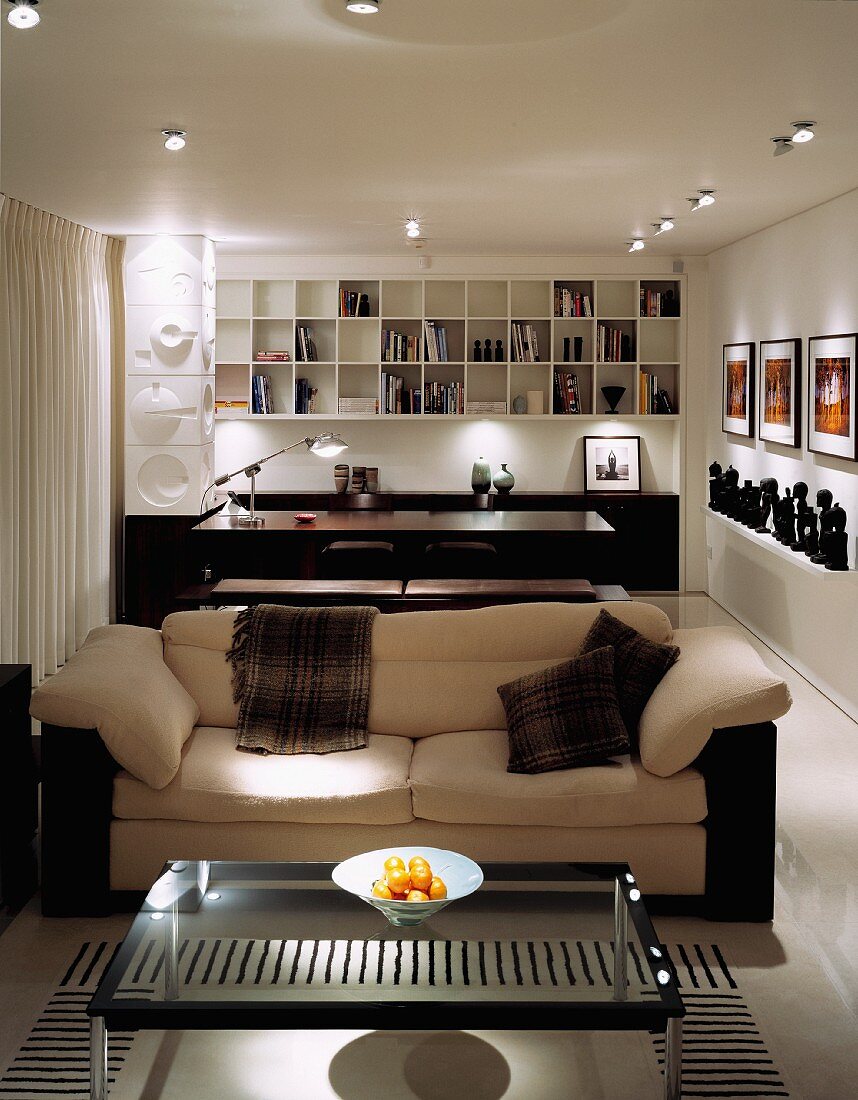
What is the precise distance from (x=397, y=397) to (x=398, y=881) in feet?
24.4

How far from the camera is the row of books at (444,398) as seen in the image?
32.6ft

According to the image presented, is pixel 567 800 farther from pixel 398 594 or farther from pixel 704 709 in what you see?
pixel 398 594

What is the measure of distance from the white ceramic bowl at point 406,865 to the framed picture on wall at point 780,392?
15.6ft

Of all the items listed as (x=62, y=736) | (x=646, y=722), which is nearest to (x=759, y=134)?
(x=646, y=722)

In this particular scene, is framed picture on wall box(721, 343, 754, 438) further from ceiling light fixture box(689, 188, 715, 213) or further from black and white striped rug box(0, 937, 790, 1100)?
black and white striped rug box(0, 937, 790, 1100)

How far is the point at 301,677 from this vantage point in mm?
4094

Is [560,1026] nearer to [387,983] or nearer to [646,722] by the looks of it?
[387,983]

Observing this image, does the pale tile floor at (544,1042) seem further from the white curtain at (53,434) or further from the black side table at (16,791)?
the white curtain at (53,434)

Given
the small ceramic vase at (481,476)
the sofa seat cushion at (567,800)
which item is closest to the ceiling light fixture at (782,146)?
the sofa seat cushion at (567,800)

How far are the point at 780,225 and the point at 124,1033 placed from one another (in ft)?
20.5

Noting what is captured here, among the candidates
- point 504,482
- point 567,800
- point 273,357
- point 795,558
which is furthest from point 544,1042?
point 273,357

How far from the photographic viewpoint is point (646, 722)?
147 inches

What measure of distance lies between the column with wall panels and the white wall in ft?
12.4

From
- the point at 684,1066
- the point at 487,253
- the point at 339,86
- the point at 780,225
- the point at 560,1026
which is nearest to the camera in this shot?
the point at 560,1026
